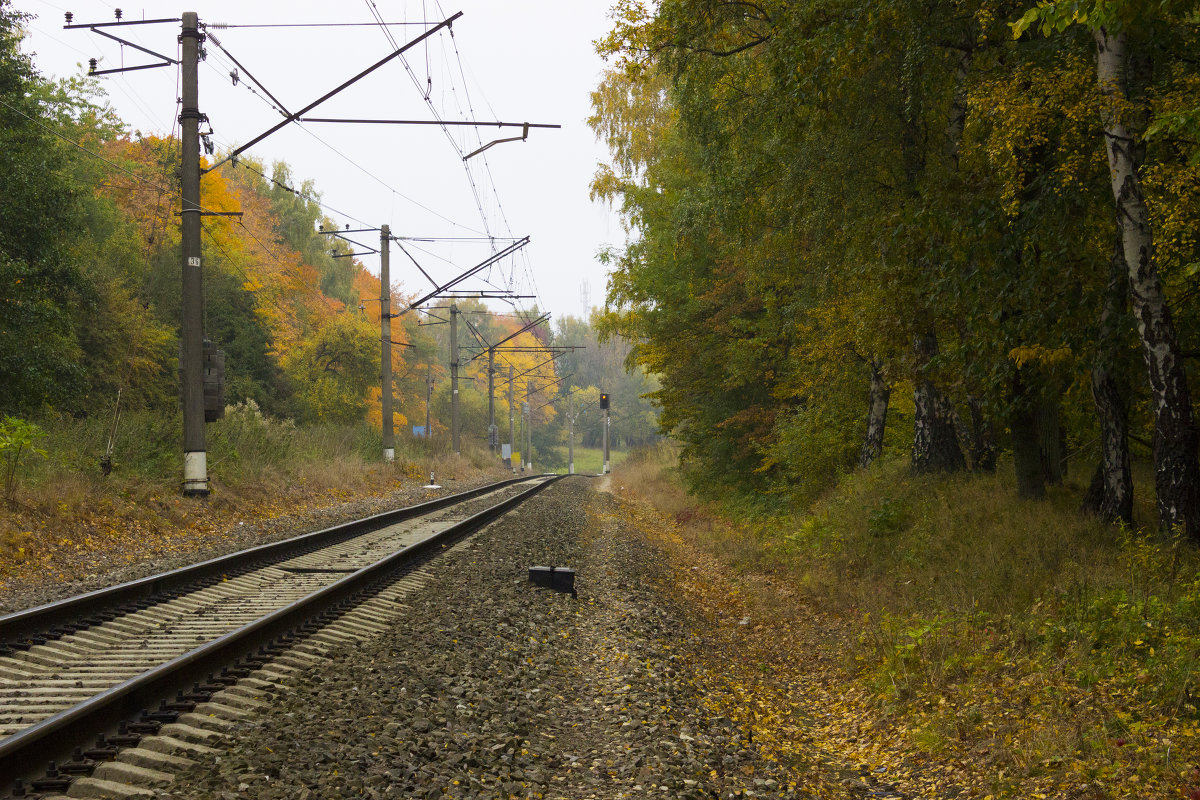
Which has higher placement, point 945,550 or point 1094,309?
point 1094,309

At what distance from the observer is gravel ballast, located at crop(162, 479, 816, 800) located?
4.16 meters

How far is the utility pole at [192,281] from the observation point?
1566cm

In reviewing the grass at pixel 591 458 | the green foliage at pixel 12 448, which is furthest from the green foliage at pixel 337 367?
the grass at pixel 591 458

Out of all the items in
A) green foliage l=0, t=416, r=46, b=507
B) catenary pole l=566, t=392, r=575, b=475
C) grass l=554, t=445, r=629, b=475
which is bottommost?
grass l=554, t=445, r=629, b=475

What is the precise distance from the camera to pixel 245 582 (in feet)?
30.9

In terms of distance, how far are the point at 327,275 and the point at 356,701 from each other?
63053mm

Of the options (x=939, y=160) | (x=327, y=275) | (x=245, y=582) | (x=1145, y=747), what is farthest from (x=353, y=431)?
(x=327, y=275)

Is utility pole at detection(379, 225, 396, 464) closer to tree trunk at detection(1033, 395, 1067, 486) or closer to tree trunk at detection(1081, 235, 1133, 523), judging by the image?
tree trunk at detection(1033, 395, 1067, 486)

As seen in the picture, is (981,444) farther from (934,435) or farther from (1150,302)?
(1150,302)

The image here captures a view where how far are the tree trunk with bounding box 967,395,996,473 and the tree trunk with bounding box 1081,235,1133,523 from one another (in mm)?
4099

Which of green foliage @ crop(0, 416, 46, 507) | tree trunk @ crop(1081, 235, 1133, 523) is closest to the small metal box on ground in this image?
tree trunk @ crop(1081, 235, 1133, 523)

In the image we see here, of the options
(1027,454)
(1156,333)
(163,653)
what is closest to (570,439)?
(1027,454)

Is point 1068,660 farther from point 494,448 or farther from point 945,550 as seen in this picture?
point 494,448

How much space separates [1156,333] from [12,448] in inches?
544
